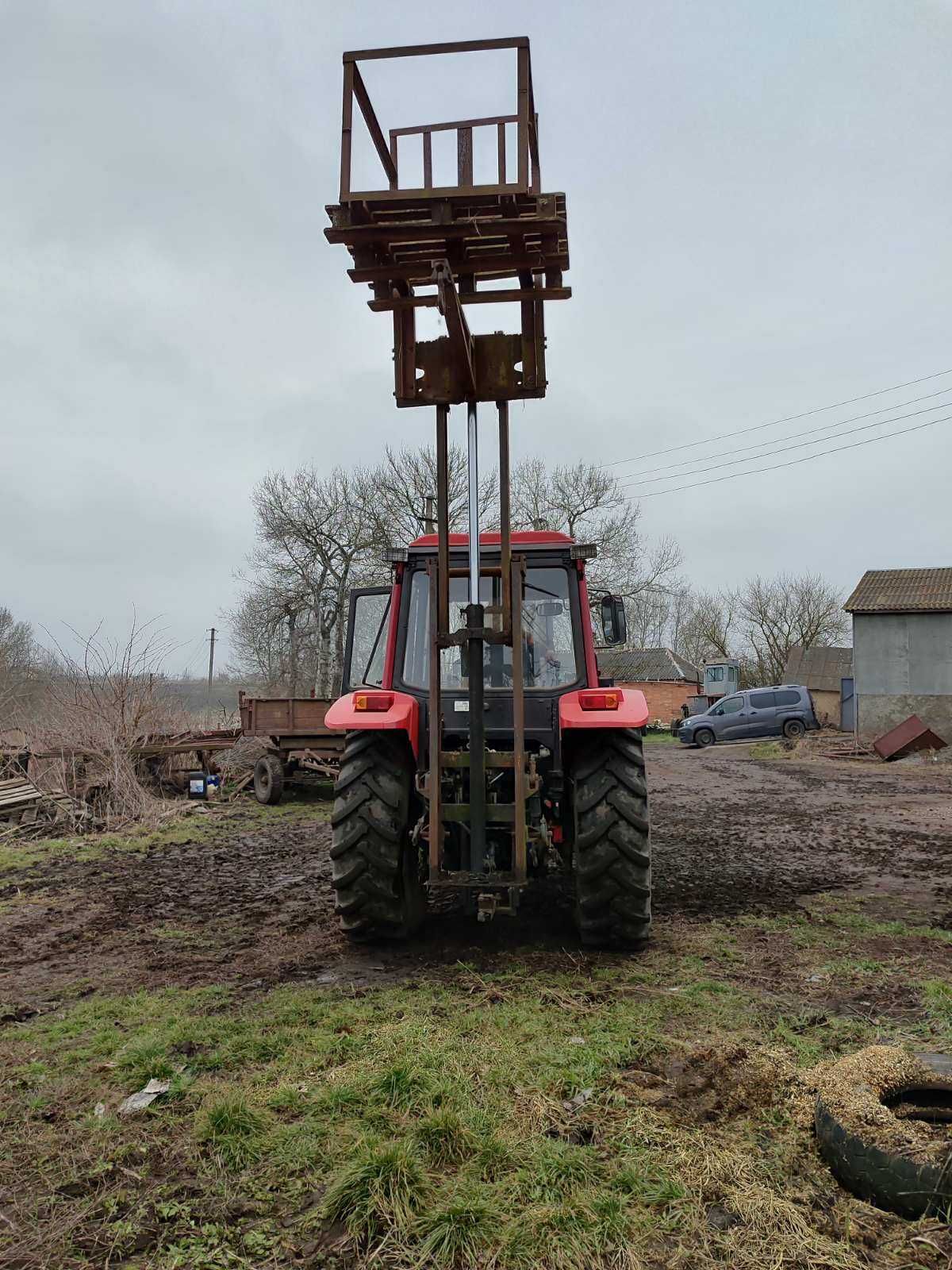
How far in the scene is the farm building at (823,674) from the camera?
38531mm

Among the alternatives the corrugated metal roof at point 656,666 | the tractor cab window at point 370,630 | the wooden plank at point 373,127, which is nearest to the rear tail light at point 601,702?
the tractor cab window at point 370,630

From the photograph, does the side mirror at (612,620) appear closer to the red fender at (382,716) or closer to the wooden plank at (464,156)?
the red fender at (382,716)

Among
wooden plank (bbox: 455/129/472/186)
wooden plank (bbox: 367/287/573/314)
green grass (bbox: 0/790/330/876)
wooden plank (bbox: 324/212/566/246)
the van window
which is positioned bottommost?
green grass (bbox: 0/790/330/876)

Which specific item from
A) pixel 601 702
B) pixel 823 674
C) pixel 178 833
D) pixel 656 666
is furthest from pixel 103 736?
pixel 656 666

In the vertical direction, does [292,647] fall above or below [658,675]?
above

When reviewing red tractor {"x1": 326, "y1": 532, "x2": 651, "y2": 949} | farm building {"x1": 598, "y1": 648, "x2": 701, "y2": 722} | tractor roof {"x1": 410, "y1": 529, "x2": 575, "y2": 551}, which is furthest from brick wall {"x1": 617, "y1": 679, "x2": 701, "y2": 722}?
red tractor {"x1": 326, "y1": 532, "x2": 651, "y2": 949}

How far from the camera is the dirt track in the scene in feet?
15.5

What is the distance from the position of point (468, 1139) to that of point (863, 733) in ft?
Answer: 81.6

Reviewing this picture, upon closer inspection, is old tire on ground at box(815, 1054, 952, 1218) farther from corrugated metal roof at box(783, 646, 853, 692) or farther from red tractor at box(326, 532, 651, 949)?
corrugated metal roof at box(783, 646, 853, 692)

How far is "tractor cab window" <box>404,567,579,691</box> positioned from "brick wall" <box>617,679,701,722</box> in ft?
130

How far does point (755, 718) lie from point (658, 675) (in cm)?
2213

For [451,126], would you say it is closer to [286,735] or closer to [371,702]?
[371,702]

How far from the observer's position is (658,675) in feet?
165

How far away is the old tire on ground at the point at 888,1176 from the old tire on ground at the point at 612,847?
6.59 ft
